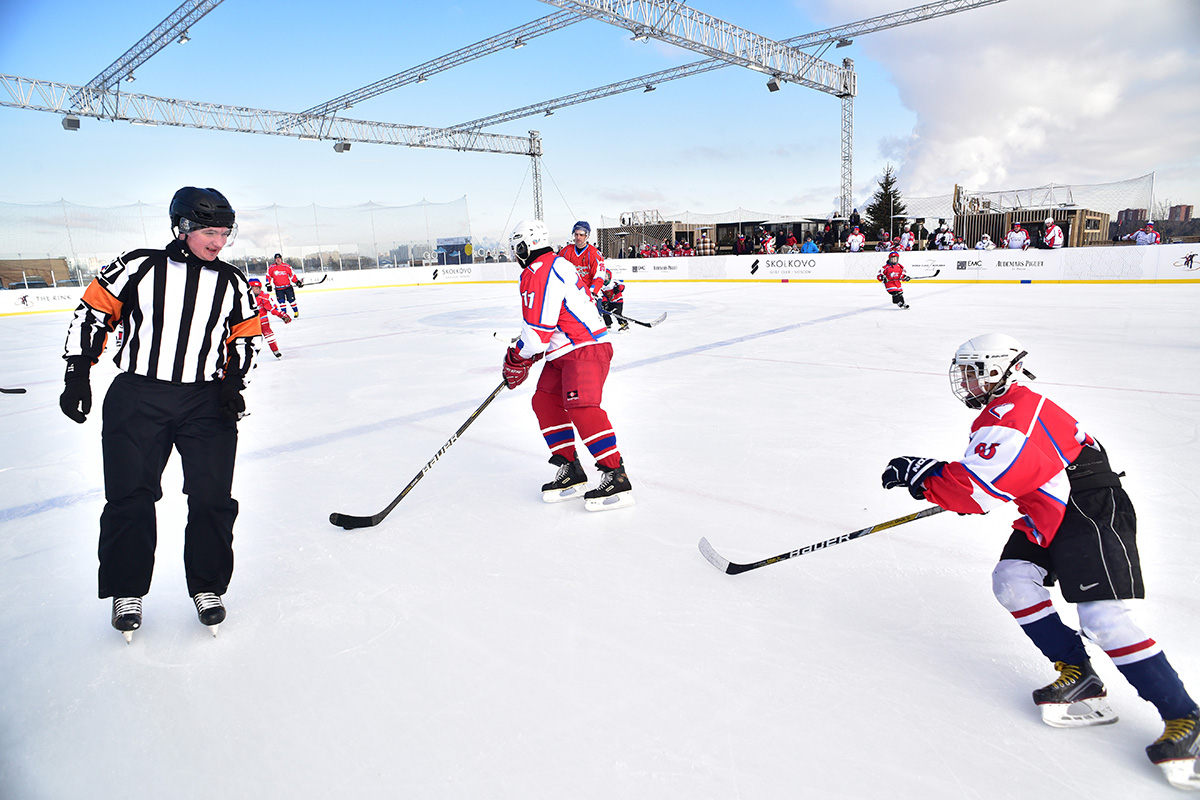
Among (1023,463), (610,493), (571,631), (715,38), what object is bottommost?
(571,631)

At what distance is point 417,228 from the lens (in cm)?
2016

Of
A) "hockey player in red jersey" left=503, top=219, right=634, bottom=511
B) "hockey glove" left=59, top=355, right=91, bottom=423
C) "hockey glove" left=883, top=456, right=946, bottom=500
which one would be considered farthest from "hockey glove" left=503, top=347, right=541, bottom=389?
"hockey glove" left=883, top=456, right=946, bottom=500

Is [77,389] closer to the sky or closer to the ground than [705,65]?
closer to the ground

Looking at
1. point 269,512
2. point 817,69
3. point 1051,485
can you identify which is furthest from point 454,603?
point 817,69

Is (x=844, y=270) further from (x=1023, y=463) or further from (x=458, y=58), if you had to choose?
(x=1023, y=463)

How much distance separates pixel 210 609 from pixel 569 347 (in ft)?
4.43

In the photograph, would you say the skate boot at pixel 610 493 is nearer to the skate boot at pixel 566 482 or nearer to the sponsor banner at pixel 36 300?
the skate boot at pixel 566 482

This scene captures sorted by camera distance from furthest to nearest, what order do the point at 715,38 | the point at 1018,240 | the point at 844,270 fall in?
the point at 715,38, the point at 844,270, the point at 1018,240

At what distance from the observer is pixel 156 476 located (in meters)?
1.64

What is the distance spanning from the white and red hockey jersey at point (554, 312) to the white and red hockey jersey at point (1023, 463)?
137 cm

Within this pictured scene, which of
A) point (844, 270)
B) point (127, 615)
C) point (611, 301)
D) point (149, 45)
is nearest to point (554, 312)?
point (127, 615)

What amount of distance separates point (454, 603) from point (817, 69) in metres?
17.8

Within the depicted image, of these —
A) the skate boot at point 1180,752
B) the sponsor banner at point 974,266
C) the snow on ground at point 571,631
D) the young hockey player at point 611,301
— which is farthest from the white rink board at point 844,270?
the skate boot at point 1180,752

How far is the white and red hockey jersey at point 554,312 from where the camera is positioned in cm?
239
